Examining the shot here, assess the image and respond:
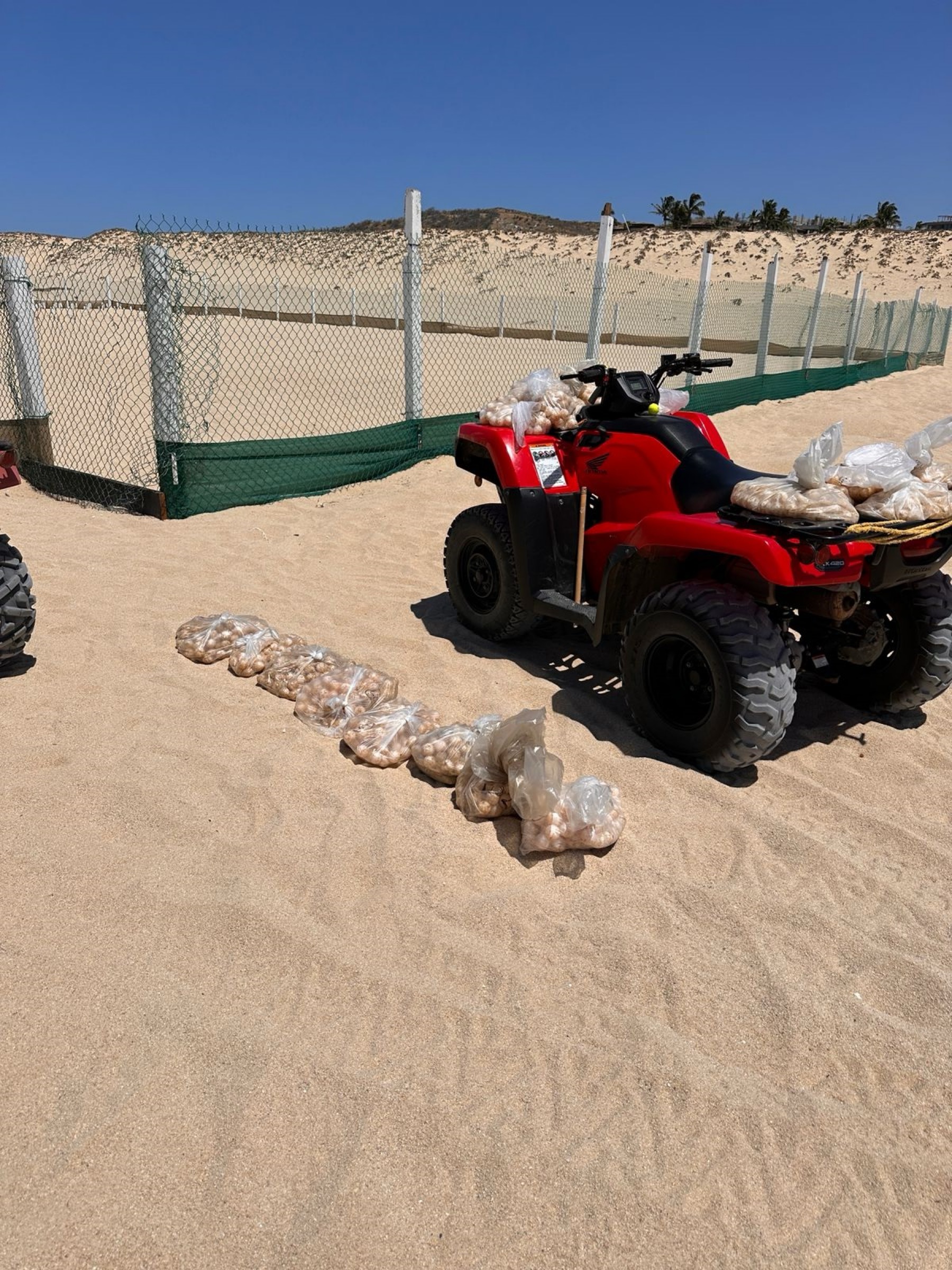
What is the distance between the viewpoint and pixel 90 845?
2.67m

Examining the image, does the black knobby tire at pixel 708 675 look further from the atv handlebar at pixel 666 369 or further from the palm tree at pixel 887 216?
the palm tree at pixel 887 216

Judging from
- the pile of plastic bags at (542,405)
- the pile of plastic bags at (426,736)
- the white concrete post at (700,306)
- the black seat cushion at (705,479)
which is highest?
the white concrete post at (700,306)

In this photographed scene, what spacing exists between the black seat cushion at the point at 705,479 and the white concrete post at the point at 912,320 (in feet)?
62.1

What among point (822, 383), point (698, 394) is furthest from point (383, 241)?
point (698, 394)

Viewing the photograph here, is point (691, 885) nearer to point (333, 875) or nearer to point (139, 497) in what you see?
point (333, 875)

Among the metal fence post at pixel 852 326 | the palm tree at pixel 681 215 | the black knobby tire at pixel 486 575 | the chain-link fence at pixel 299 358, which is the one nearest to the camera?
the black knobby tire at pixel 486 575

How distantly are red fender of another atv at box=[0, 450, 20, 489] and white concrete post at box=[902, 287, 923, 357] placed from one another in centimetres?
2032

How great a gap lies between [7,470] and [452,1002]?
9.34 ft

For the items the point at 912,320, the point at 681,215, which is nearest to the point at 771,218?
the point at 681,215

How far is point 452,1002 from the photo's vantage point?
2160 mm

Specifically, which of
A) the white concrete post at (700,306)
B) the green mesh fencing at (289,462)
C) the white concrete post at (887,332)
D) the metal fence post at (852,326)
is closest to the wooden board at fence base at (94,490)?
the green mesh fencing at (289,462)

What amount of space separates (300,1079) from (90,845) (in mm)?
1151

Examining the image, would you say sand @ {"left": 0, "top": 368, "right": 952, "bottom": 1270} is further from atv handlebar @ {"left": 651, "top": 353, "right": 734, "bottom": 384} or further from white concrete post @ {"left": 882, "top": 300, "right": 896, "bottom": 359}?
white concrete post @ {"left": 882, "top": 300, "right": 896, "bottom": 359}

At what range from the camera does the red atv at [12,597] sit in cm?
356
